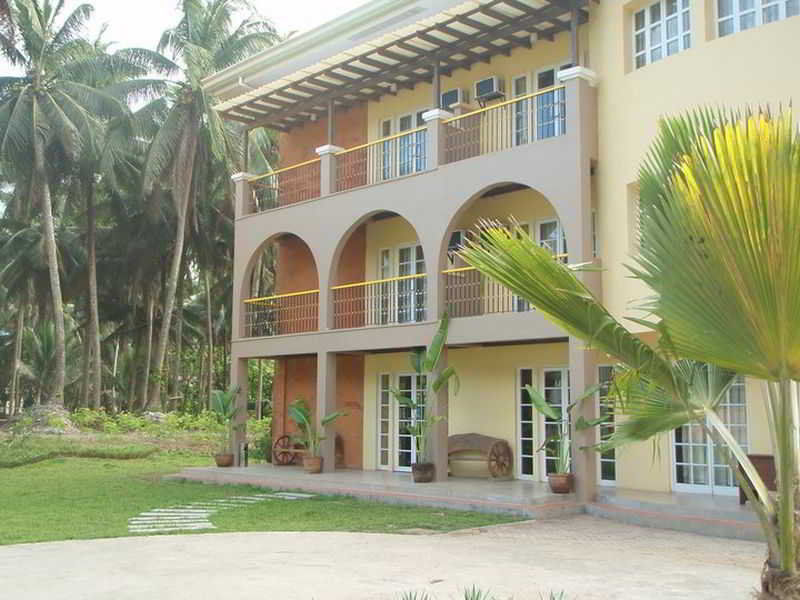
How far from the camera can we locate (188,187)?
28312mm

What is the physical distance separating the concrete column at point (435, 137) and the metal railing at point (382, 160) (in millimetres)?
503

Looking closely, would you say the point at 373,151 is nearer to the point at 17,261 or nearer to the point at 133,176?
the point at 133,176

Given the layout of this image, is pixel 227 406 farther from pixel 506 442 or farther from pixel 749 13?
pixel 749 13

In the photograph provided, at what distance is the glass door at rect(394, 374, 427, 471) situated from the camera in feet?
56.5

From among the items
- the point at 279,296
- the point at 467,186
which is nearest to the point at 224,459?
the point at 279,296

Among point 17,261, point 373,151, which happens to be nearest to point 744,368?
point 373,151

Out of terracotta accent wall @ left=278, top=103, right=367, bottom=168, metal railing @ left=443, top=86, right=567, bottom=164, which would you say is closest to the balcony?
metal railing @ left=443, top=86, right=567, bottom=164

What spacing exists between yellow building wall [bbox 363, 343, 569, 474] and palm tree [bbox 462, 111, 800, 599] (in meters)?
9.87

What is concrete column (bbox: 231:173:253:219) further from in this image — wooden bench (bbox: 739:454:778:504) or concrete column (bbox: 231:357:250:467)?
wooden bench (bbox: 739:454:778:504)

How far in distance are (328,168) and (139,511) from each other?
7715mm

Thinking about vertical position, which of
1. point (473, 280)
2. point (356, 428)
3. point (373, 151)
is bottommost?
point (356, 428)

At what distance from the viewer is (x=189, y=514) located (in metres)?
12.4

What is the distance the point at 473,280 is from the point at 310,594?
8684 mm

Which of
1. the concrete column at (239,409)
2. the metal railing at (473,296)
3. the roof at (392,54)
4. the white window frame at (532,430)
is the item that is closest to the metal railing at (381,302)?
the metal railing at (473,296)
